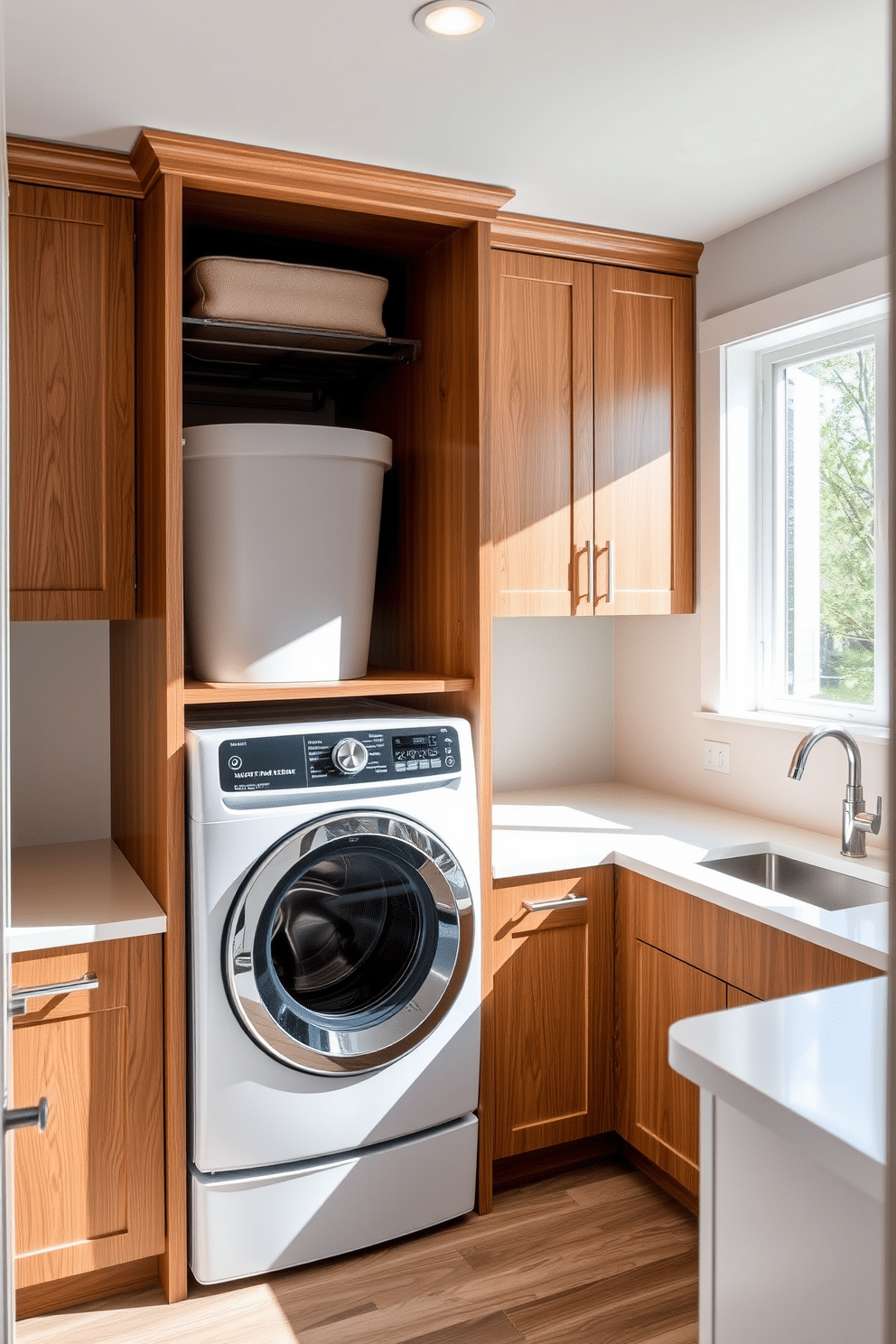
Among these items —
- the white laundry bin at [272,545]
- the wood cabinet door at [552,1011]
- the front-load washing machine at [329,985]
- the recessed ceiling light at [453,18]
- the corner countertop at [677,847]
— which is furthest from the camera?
the wood cabinet door at [552,1011]

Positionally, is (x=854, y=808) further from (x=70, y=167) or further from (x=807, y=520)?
(x=70, y=167)

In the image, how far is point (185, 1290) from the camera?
2184 mm

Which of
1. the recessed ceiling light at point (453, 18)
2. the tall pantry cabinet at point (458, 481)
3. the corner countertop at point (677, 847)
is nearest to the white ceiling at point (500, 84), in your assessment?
the recessed ceiling light at point (453, 18)

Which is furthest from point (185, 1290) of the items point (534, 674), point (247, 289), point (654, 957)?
point (247, 289)

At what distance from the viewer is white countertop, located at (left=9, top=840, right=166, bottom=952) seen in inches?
80.0

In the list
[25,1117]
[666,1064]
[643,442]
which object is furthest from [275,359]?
[25,1117]

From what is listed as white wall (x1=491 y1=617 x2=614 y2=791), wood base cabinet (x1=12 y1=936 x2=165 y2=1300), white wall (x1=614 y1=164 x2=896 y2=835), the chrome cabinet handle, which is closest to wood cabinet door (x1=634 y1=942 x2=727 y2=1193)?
white wall (x1=614 y1=164 x2=896 y2=835)

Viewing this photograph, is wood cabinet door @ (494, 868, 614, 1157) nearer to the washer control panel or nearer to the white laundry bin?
the washer control panel

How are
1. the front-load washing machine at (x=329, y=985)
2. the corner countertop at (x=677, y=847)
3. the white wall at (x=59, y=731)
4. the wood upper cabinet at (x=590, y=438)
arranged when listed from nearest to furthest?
the corner countertop at (x=677, y=847), the front-load washing machine at (x=329, y=985), the white wall at (x=59, y=731), the wood upper cabinet at (x=590, y=438)

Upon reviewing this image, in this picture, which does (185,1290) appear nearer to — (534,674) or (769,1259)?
(769,1259)

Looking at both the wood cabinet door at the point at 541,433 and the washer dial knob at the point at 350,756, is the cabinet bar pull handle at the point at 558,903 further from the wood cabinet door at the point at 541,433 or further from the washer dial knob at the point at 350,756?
the wood cabinet door at the point at 541,433

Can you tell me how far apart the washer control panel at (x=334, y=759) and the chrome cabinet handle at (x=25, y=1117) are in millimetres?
1139

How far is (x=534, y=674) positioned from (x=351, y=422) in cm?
93

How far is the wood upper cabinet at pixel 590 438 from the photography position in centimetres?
272
